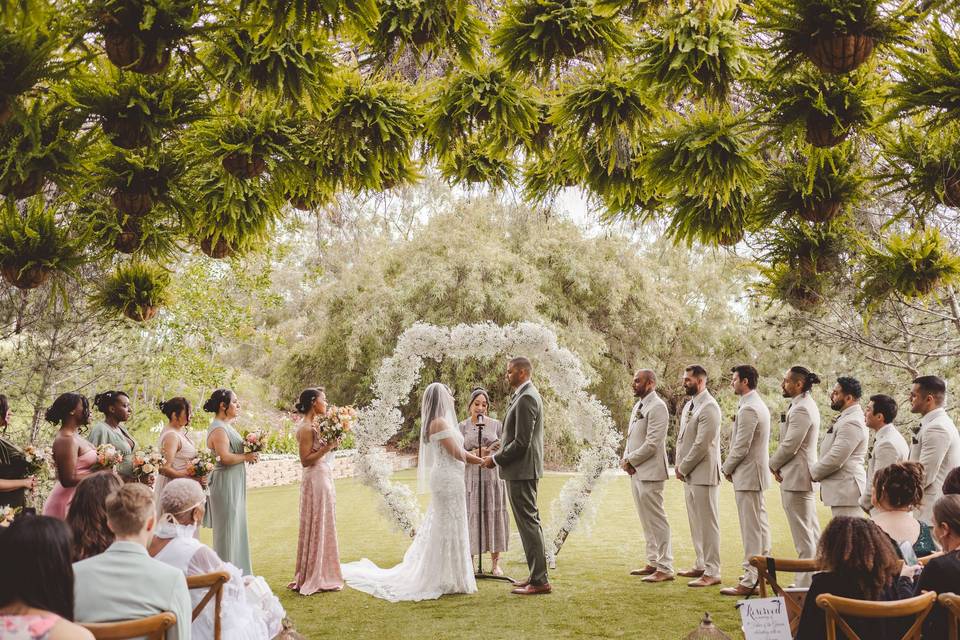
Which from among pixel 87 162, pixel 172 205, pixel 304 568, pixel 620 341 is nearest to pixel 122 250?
pixel 172 205

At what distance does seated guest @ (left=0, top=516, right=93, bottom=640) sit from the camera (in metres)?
2.28

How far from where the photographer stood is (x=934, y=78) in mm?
3000

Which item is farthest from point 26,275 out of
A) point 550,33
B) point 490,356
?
point 490,356

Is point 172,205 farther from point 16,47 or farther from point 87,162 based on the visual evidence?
point 16,47

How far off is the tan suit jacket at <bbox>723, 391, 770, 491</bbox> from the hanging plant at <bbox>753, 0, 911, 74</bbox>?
152 inches

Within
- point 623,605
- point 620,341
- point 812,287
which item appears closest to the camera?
point 812,287

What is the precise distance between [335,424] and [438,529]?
4.05 ft

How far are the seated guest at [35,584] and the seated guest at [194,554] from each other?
45.5 inches

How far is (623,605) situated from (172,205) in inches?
169

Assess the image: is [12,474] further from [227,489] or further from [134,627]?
[134,627]

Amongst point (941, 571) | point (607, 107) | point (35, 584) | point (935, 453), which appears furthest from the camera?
point (935, 453)

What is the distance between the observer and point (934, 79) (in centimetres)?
300

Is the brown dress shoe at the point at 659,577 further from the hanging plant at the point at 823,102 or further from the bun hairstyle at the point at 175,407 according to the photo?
the hanging plant at the point at 823,102

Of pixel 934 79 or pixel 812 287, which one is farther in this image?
pixel 812 287
